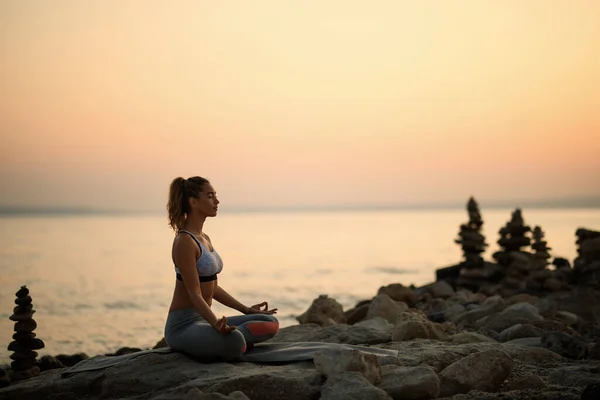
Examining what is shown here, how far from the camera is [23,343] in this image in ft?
30.2

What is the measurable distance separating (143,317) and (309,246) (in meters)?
23.7

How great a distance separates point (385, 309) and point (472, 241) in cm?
776

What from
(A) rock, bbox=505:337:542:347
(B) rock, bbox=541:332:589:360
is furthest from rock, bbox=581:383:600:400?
(A) rock, bbox=505:337:542:347

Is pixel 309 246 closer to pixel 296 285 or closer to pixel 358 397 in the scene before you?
pixel 296 285

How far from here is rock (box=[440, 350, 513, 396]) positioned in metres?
7.28

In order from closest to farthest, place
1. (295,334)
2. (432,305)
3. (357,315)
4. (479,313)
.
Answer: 1. (295,334)
2. (479,313)
3. (357,315)
4. (432,305)

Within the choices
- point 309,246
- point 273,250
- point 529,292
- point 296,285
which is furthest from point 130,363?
point 309,246

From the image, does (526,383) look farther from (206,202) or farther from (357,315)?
(357,315)

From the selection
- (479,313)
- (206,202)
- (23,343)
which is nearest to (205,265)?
(206,202)

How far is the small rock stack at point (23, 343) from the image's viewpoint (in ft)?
29.8

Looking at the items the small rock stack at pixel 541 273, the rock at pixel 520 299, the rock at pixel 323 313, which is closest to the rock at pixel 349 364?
the rock at pixel 323 313

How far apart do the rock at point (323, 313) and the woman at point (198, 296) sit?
198 inches

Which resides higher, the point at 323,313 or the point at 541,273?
the point at 541,273

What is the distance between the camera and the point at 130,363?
7.73 metres
